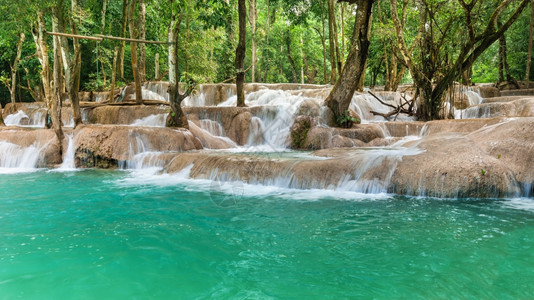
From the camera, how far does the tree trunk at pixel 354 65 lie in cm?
1038

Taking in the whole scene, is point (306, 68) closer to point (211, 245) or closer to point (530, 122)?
point (530, 122)

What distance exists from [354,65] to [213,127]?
5408mm

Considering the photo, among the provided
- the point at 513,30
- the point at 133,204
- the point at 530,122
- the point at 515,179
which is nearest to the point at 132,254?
the point at 133,204

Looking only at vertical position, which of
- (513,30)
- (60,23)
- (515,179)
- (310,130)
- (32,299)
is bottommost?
(32,299)

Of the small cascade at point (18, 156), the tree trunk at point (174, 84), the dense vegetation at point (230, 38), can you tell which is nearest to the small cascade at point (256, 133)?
the dense vegetation at point (230, 38)

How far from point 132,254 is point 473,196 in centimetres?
529

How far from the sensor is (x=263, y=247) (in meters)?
3.78

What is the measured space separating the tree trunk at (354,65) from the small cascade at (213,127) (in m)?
3.97

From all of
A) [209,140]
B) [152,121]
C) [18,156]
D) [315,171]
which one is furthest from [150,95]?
[315,171]

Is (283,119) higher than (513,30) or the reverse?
the reverse

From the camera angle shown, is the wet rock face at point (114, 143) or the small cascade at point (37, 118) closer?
the wet rock face at point (114, 143)

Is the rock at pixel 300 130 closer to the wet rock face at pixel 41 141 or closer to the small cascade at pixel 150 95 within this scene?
the wet rock face at pixel 41 141

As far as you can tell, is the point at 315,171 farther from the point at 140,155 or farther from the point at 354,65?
the point at 354,65

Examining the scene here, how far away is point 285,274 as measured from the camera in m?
3.11
